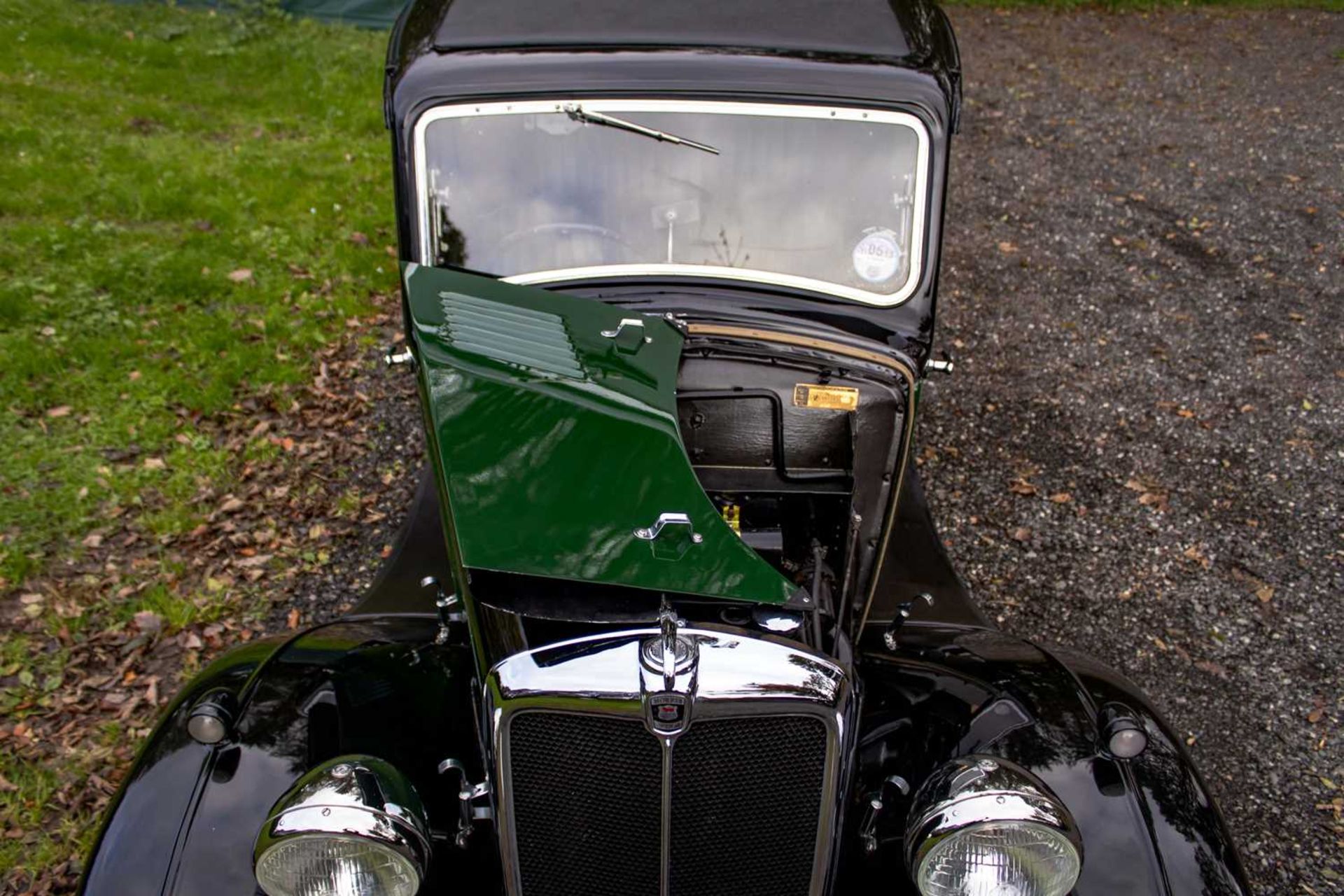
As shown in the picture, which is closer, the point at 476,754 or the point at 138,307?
the point at 476,754

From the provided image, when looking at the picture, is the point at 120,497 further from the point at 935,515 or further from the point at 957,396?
the point at 957,396

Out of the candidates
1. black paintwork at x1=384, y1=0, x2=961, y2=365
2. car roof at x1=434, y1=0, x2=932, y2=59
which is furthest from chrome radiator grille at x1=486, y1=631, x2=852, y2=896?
car roof at x1=434, y1=0, x2=932, y2=59

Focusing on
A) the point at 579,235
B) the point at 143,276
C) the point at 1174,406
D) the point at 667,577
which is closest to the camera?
the point at 667,577

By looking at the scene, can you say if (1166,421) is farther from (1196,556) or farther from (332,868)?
(332,868)

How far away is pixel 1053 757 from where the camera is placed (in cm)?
265

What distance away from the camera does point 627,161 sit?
3312 mm

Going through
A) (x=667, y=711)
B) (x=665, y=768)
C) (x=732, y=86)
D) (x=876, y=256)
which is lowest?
(x=665, y=768)

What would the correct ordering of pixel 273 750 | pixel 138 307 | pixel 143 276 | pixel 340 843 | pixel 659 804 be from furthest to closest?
pixel 143 276 → pixel 138 307 → pixel 273 750 → pixel 659 804 → pixel 340 843

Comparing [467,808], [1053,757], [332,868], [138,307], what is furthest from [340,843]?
[138,307]

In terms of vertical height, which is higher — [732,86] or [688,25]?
[688,25]

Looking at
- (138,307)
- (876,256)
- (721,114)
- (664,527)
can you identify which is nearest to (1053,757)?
(664,527)

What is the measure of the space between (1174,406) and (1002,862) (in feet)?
14.2

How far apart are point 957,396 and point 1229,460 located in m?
1.51

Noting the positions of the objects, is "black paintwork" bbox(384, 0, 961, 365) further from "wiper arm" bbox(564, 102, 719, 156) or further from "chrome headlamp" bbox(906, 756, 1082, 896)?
"chrome headlamp" bbox(906, 756, 1082, 896)
